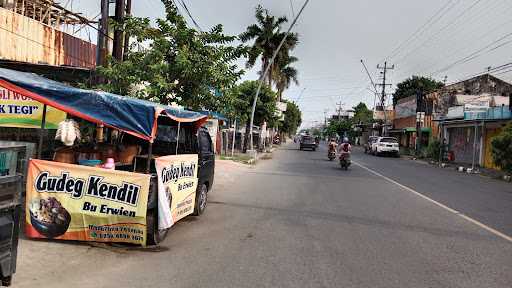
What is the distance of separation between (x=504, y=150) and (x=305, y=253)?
72.4 feet

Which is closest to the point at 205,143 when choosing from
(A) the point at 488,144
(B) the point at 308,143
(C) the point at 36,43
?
(C) the point at 36,43

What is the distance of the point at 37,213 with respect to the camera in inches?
260

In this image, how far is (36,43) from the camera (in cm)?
1759

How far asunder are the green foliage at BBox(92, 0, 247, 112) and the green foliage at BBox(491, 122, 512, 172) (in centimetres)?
1777

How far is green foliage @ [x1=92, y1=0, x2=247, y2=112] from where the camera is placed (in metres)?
11.6

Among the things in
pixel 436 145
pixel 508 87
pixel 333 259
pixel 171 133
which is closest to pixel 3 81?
pixel 171 133

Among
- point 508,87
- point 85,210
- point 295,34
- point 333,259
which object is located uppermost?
point 295,34

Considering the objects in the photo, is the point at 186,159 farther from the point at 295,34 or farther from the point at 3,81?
the point at 295,34

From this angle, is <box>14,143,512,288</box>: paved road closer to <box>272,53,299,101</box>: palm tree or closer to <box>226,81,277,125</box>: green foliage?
<box>226,81,277,125</box>: green foliage

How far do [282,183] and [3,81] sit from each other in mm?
10824

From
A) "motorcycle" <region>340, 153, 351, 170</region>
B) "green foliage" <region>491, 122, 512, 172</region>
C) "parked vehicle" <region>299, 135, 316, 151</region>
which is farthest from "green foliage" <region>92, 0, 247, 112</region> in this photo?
"parked vehicle" <region>299, 135, 316, 151</region>

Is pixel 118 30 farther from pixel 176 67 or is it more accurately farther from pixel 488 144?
pixel 488 144

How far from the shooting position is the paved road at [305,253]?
541 cm

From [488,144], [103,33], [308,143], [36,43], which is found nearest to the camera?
[103,33]
